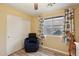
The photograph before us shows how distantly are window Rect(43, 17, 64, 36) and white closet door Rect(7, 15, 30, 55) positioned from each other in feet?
0.92

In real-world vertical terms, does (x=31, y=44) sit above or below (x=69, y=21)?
below

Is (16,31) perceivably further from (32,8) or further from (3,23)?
(32,8)

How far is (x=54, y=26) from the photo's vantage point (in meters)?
1.33

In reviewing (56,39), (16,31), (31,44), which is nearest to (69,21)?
(56,39)

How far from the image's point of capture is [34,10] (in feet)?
4.37

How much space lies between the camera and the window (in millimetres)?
1294

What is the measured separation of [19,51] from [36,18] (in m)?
0.55

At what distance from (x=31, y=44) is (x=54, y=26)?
465mm

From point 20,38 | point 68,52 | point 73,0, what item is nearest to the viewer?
point 73,0

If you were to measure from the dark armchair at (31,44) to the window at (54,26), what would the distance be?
191mm

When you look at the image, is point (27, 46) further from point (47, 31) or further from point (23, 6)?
point (23, 6)

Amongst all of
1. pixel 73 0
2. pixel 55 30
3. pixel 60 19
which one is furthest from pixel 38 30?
pixel 73 0

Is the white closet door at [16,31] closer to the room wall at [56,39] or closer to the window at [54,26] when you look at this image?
the room wall at [56,39]

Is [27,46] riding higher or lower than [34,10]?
lower
